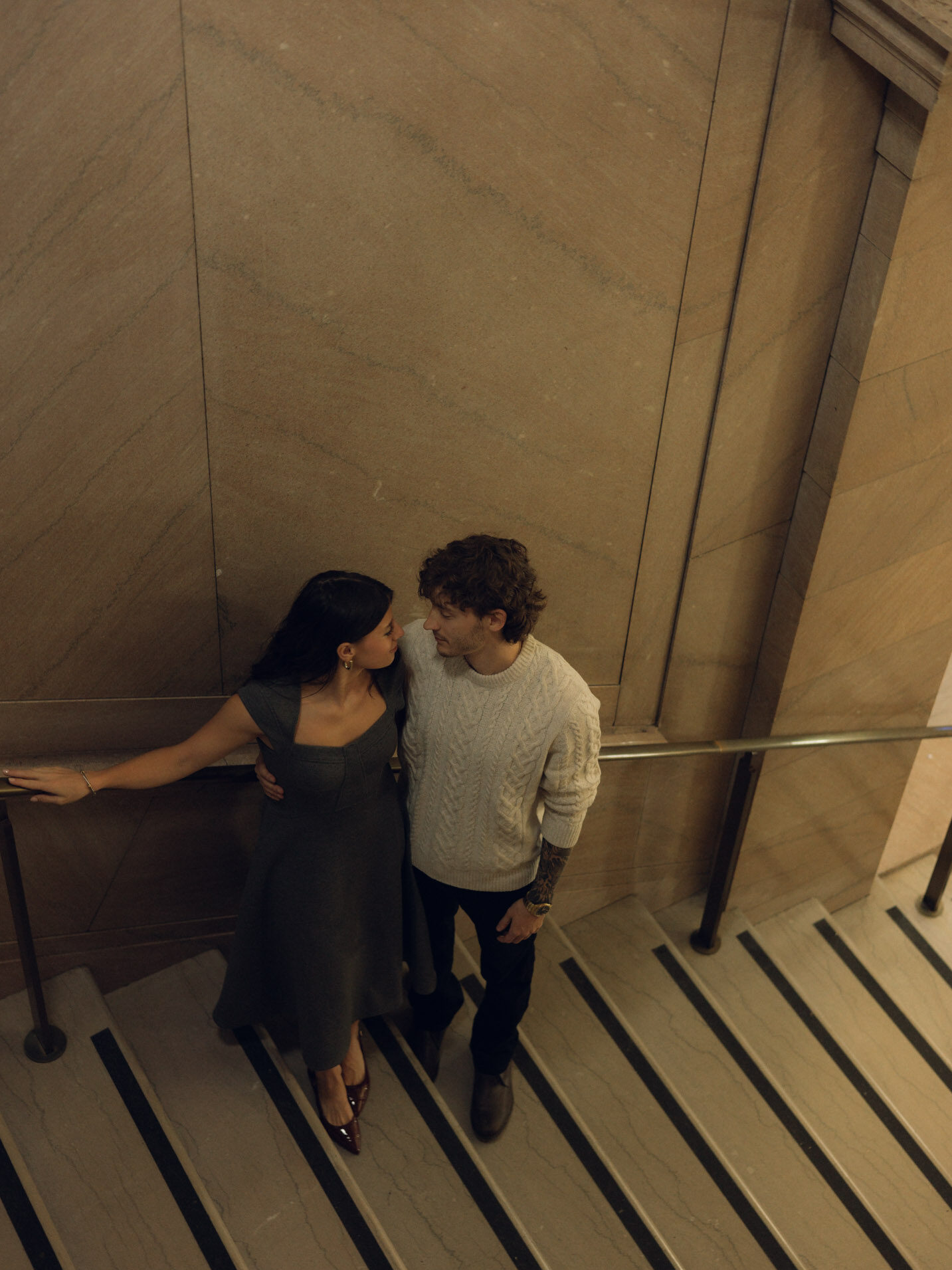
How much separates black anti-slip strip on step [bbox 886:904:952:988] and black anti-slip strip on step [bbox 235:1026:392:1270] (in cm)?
254

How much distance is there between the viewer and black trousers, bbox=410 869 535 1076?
109 inches

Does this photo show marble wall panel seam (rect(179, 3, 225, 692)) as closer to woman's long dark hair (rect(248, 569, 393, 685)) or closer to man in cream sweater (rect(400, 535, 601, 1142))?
woman's long dark hair (rect(248, 569, 393, 685))

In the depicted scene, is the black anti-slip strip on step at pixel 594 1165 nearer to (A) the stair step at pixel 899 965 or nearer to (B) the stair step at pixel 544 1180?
(B) the stair step at pixel 544 1180

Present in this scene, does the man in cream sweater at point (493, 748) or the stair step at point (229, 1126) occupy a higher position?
the man in cream sweater at point (493, 748)

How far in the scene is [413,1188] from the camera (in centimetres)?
272

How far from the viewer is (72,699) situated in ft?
8.87

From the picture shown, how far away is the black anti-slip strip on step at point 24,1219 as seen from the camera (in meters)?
2.38

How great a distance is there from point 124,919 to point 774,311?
102 inches

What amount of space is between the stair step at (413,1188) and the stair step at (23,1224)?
0.71m

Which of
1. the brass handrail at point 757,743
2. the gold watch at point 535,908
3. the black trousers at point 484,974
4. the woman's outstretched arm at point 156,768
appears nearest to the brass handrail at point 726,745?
the brass handrail at point 757,743

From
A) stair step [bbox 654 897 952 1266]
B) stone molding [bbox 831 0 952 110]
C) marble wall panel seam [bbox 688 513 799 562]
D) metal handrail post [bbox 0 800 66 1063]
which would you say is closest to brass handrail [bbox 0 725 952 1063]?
metal handrail post [bbox 0 800 66 1063]

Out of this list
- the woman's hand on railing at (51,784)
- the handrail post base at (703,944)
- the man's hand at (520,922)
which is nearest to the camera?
the woman's hand on railing at (51,784)

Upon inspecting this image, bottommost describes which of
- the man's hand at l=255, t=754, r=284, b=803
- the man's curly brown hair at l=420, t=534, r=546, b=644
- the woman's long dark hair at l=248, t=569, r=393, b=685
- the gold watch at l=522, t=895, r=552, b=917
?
the gold watch at l=522, t=895, r=552, b=917

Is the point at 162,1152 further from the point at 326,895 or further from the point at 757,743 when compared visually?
the point at 757,743
